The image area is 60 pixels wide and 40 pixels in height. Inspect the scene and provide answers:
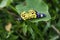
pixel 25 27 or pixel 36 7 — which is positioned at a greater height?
pixel 36 7

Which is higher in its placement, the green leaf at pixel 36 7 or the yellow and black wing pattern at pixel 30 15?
the green leaf at pixel 36 7

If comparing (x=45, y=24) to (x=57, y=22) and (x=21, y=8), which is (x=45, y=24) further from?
(x=21, y=8)

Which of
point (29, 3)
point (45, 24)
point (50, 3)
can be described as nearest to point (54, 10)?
point (50, 3)

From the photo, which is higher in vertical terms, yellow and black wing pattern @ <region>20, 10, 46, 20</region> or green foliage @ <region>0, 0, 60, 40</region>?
yellow and black wing pattern @ <region>20, 10, 46, 20</region>

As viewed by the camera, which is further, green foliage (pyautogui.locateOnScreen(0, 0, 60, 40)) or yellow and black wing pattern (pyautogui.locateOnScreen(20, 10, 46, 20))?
green foliage (pyautogui.locateOnScreen(0, 0, 60, 40))

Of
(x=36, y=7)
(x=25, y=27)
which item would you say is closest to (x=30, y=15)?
(x=36, y=7)

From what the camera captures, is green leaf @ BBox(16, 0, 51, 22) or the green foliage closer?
green leaf @ BBox(16, 0, 51, 22)

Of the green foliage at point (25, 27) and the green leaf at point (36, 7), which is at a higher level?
the green leaf at point (36, 7)

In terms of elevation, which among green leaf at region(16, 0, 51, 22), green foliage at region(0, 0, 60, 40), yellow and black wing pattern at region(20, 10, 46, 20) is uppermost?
green leaf at region(16, 0, 51, 22)

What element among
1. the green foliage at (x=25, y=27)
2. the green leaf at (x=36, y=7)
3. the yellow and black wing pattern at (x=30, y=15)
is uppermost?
the green leaf at (x=36, y=7)

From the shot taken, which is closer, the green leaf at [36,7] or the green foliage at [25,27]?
the green leaf at [36,7]

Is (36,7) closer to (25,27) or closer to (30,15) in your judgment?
(30,15)
